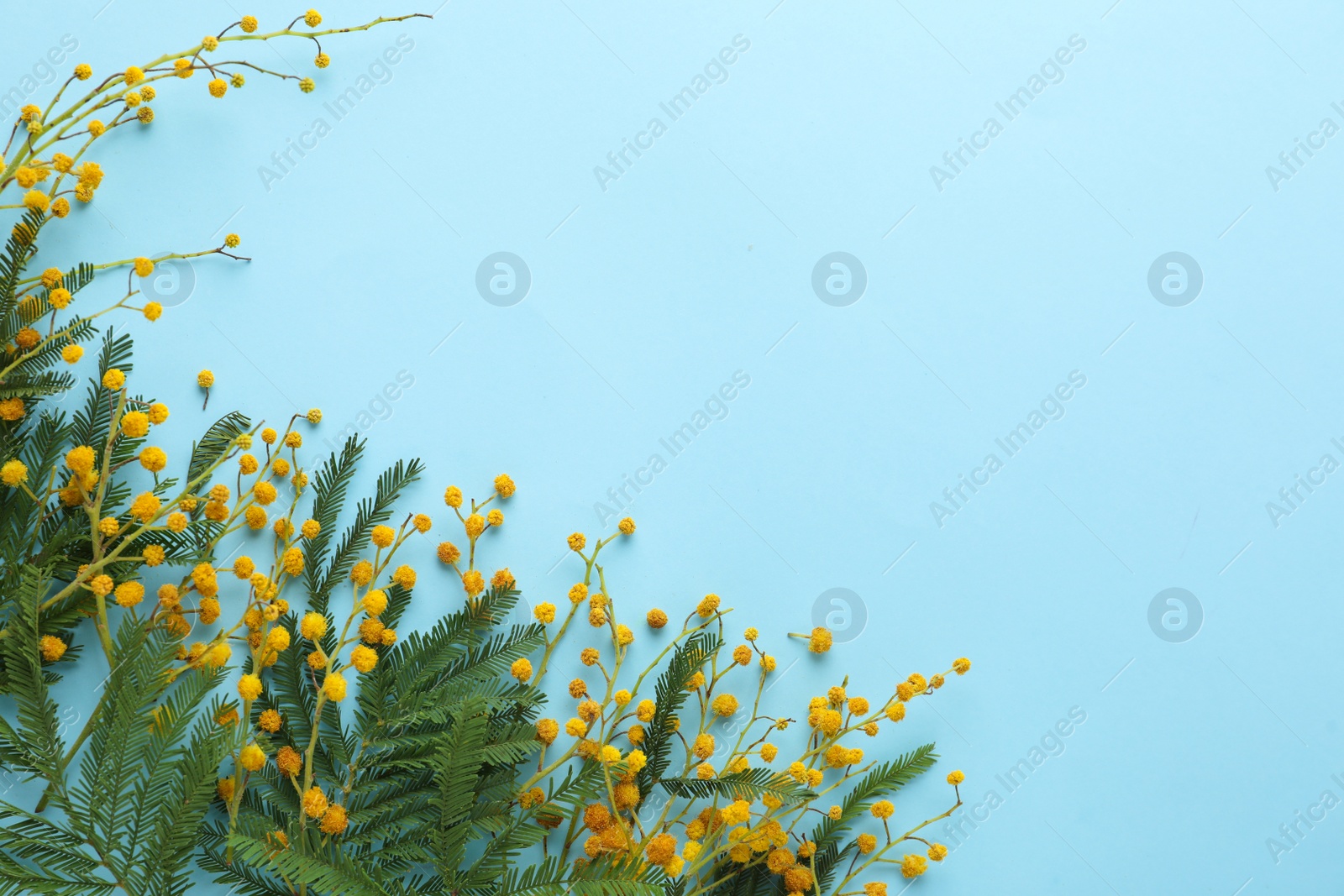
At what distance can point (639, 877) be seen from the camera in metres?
2.07

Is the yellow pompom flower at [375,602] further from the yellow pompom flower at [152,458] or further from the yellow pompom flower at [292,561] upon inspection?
the yellow pompom flower at [152,458]

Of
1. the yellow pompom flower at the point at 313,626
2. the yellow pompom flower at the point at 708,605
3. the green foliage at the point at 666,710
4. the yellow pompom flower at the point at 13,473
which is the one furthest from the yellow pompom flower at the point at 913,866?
the yellow pompom flower at the point at 13,473

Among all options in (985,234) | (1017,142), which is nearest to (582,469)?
(985,234)

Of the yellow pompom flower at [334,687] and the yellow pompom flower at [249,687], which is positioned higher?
the yellow pompom flower at [334,687]

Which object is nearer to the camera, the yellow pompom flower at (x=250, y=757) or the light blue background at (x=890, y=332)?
the yellow pompom flower at (x=250, y=757)

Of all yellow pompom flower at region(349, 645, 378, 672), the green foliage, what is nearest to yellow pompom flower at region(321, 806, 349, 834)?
yellow pompom flower at region(349, 645, 378, 672)

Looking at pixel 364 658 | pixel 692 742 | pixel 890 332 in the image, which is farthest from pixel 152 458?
pixel 890 332

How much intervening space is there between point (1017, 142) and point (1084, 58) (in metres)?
0.34

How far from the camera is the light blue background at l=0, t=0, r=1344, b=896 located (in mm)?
2535

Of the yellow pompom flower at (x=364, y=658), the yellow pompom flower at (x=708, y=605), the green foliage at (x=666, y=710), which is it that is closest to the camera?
the yellow pompom flower at (x=364, y=658)

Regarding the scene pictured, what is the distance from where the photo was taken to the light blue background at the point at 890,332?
254 centimetres

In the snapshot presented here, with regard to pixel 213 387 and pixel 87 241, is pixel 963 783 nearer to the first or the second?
pixel 213 387

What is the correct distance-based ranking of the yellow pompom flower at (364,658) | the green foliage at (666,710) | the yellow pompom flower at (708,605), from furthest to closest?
the yellow pompom flower at (708,605) → the green foliage at (666,710) → the yellow pompom flower at (364,658)

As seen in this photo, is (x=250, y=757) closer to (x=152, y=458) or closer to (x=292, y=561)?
(x=292, y=561)
